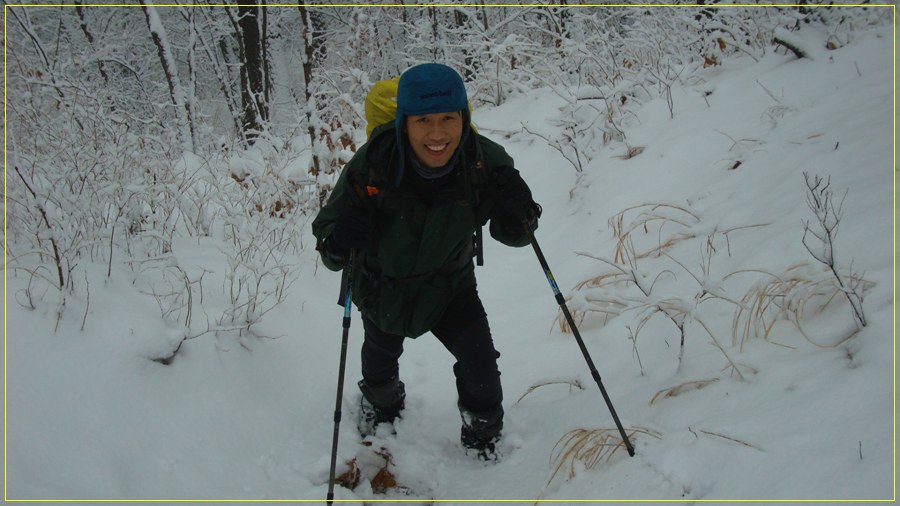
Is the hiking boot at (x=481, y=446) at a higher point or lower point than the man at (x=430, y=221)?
lower

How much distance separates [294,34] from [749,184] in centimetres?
1875

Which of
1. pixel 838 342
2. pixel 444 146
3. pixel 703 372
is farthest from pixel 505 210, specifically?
pixel 838 342

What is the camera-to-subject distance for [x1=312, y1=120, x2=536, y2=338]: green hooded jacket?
71.1 inches

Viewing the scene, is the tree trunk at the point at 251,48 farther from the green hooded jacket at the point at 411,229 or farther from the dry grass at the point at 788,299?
the dry grass at the point at 788,299

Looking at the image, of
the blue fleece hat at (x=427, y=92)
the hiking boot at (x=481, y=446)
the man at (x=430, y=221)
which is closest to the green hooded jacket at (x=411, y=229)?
the man at (x=430, y=221)

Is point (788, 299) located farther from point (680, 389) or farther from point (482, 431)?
point (482, 431)

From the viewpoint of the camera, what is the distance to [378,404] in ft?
7.51

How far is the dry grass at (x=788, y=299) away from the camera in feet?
6.12

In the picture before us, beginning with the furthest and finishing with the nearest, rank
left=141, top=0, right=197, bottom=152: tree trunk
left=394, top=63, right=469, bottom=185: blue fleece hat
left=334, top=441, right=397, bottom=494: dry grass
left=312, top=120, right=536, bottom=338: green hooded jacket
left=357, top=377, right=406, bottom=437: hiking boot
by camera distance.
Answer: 1. left=141, top=0, right=197, bottom=152: tree trunk
2. left=357, top=377, right=406, bottom=437: hiking boot
3. left=334, top=441, right=397, bottom=494: dry grass
4. left=312, top=120, right=536, bottom=338: green hooded jacket
5. left=394, top=63, right=469, bottom=185: blue fleece hat

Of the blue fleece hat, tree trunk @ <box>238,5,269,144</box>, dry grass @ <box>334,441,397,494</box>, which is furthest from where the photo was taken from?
tree trunk @ <box>238,5,269,144</box>

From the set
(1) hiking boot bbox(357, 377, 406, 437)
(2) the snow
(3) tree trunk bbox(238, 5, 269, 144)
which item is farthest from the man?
(3) tree trunk bbox(238, 5, 269, 144)

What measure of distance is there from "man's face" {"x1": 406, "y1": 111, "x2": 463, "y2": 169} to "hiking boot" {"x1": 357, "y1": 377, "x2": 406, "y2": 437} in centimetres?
108

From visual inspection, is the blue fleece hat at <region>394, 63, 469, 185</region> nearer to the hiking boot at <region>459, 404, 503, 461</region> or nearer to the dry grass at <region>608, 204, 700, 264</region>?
the hiking boot at <region>459, 404, 503, 461</region>

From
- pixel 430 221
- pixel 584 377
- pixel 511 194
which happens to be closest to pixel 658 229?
pixel 584 377
